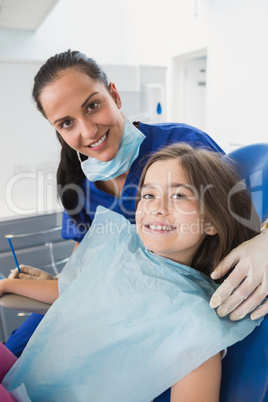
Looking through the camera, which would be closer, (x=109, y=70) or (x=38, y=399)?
(x=38, y=399)

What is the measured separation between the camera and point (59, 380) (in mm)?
714

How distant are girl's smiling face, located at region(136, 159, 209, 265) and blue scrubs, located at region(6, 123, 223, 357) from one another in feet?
0.75

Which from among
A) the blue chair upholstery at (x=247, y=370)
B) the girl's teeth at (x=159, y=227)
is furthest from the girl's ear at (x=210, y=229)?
the blue chair upholstery at (x=247, y=370)

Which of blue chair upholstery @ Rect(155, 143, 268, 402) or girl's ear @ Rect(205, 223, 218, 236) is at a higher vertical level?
girl's ear @ Rect(205, 223, 218, 236)

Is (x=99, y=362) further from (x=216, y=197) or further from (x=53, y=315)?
(x=216, y=197)

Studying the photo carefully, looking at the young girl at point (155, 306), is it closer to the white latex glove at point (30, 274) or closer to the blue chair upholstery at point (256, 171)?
the blue chair upholstery at point (256, 171)

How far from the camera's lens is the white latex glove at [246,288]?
677 millimetres

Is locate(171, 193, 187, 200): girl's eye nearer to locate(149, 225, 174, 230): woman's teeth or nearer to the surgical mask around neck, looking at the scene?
locate(149, 225, 174, 230): woman's teeth

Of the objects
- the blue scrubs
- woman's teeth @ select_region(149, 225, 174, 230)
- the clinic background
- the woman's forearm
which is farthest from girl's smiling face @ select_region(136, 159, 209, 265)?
the clinic background

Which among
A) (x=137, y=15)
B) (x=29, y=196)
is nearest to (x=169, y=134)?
(x=29, y=196)

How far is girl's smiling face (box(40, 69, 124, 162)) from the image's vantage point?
927 mm

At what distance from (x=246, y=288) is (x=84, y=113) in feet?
2.19

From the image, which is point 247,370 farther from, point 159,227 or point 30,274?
point 30,274

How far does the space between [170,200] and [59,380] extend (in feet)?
1.63
